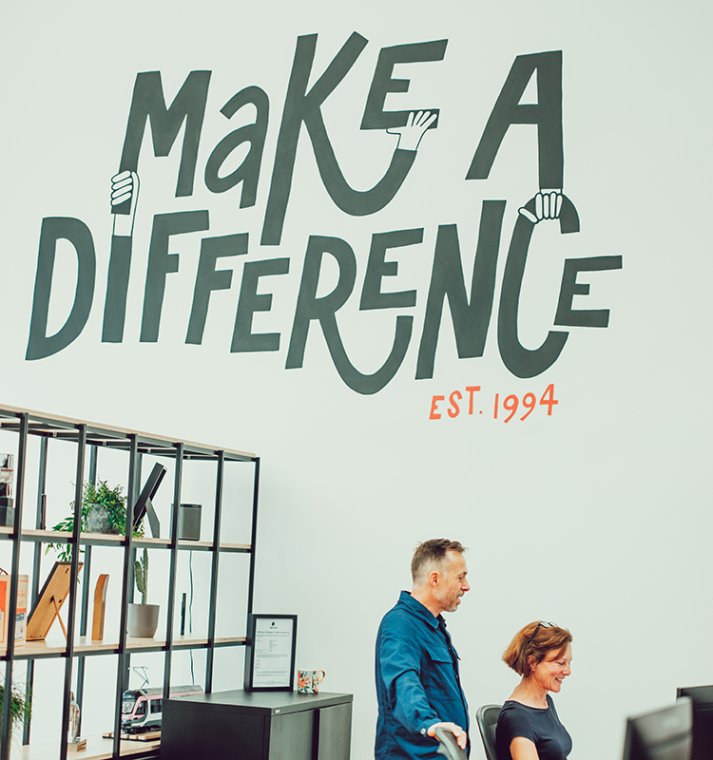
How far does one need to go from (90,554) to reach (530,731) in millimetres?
2841

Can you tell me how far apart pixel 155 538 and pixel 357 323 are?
1.43 meters

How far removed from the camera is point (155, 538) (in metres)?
4.97

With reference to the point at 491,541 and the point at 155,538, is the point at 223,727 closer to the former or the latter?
the point at 155,538

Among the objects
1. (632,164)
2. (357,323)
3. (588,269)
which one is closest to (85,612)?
(357,323)

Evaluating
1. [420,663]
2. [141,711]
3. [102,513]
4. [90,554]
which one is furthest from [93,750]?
[420,663]

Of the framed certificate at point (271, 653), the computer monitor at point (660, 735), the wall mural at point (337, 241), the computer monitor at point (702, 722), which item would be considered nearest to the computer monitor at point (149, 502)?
the framed certificate at point (271, 653)

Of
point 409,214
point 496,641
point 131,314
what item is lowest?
point 496,641

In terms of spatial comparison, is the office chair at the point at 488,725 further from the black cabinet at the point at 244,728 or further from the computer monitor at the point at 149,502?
the computer monitor at the point at 149,502

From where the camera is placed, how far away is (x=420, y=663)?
12.8ft

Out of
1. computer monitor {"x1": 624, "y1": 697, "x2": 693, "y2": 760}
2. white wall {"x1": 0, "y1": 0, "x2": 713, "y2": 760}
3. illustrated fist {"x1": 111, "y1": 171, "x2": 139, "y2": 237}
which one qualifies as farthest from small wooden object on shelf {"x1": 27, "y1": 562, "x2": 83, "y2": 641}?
computer monitor {"x1": 624, "y1": 697, "x2": 693, "y2": 760}

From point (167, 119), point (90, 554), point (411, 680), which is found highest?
point (167, 119)

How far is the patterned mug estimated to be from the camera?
512 centimetres

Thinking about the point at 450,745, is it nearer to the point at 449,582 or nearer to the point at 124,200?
the point at 449,582

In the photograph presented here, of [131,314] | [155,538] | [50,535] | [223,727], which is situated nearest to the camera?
[50,535]
